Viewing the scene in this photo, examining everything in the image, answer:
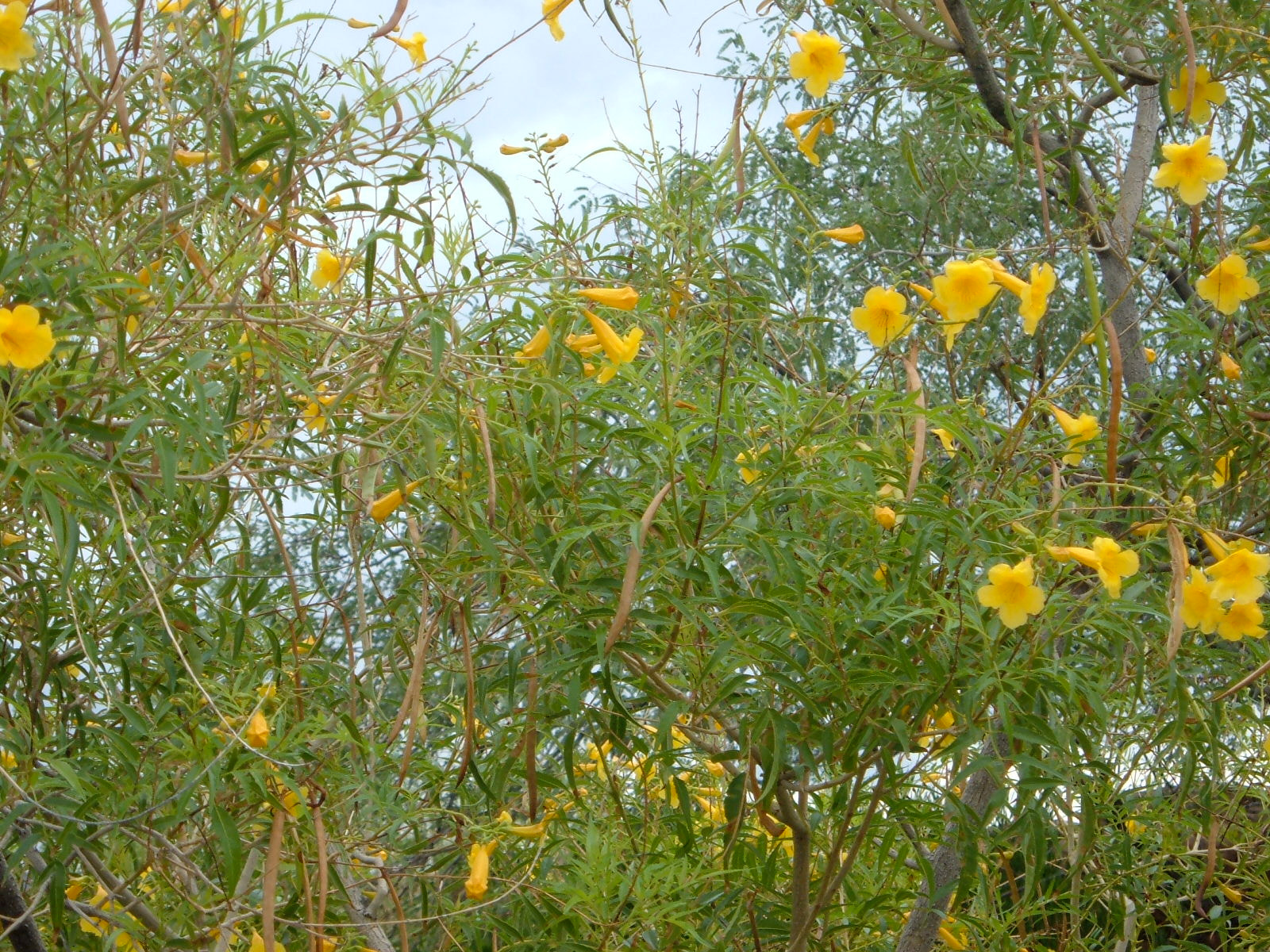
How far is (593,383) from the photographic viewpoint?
138 cm

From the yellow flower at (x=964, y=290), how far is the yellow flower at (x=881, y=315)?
100 millimetres

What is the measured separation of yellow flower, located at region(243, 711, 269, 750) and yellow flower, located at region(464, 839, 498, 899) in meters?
0.28

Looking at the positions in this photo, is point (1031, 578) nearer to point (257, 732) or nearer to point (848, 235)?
point (848, 235)

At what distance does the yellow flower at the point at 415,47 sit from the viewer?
1.55m

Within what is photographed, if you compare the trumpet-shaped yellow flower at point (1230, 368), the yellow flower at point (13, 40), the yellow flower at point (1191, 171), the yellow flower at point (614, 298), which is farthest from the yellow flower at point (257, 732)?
the trumpet-shaped yellow flower at point (1230, 368)

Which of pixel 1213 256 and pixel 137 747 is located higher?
pixel 1213 256

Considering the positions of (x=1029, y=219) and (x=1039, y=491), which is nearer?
(x=1039, y=491)

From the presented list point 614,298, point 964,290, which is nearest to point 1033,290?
point 964,290

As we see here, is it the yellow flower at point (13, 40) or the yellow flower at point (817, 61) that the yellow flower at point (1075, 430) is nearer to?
the yellow flower at point (817, 61)

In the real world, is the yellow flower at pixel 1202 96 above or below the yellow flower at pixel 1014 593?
above

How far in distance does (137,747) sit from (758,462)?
0.83m

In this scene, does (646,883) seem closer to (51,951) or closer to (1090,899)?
(1090,899)

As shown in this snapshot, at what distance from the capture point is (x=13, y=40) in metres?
1.13

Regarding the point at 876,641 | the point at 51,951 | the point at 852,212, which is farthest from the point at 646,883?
the point at 852,212
